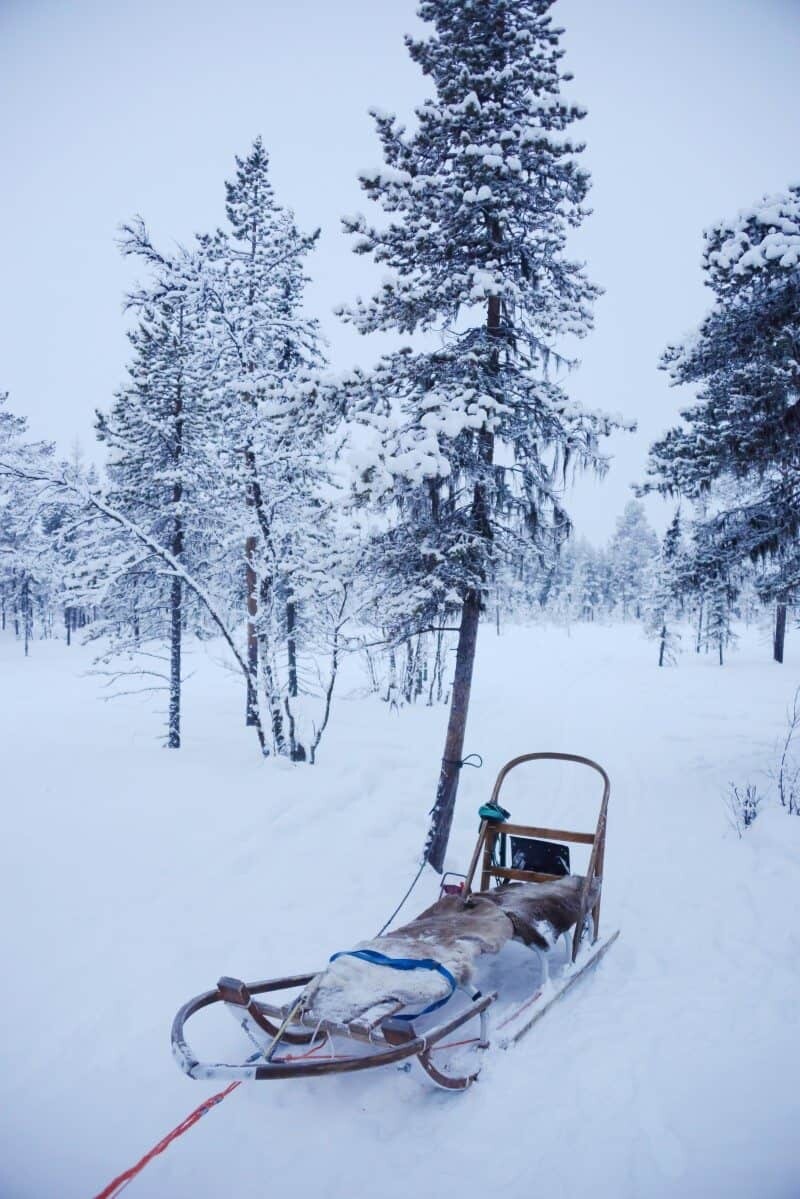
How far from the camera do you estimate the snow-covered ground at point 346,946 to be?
3455mm

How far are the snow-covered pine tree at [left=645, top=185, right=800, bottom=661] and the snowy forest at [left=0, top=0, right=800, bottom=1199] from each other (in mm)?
54

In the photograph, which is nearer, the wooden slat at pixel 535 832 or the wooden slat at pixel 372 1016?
the wooden slat at pixel 372 1016

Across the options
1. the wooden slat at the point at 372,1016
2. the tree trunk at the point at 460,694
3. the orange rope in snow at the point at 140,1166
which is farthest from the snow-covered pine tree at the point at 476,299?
the orange rope in snow at the point at 140,1166

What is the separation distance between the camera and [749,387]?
8.99 metres

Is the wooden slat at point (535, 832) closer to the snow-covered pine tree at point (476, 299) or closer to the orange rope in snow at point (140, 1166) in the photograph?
the snow-covered pine tree at point (476, 299)

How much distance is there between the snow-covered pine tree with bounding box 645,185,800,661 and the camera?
24.4ft

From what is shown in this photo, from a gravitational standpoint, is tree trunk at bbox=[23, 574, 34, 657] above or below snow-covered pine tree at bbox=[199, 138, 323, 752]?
below

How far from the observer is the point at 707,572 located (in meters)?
10.5

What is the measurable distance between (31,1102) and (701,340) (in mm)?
11758

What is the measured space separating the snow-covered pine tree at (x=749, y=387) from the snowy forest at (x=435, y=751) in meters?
0.05

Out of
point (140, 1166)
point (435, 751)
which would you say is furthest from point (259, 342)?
point (140, 1166)

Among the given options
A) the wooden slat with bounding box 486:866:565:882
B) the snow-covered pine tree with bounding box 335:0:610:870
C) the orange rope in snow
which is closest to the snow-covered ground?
the orange rope in snow

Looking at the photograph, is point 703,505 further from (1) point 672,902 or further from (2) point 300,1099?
(2) point 300,1099

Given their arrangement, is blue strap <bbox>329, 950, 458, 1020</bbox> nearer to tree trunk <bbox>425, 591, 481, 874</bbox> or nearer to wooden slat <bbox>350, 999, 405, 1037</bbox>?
wooden slat <bbox>350, 999, 405, 1037</bbox>
